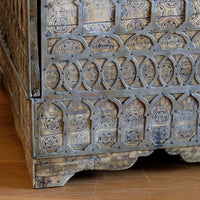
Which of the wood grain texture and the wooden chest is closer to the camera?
the wooden chest

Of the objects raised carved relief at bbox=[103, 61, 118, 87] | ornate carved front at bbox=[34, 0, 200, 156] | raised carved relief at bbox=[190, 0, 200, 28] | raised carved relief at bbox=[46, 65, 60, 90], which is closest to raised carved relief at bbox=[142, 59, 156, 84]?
ornate carved front at bbox=[34, 0, 200, 156]

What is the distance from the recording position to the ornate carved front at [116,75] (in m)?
1.95

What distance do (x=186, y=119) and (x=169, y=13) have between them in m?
0.42

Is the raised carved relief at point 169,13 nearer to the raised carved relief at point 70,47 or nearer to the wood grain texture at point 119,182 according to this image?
the raised carved relief at point 70,47

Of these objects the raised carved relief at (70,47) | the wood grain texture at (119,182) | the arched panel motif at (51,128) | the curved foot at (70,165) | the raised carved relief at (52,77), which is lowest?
the wood grain texture at (119,182)

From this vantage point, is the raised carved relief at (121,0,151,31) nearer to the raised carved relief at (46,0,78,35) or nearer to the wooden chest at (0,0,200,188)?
the wooden chest at (0,0,200,188)

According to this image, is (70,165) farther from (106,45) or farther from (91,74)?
(106,45)

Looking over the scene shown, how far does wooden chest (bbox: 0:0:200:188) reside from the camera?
1944 mm

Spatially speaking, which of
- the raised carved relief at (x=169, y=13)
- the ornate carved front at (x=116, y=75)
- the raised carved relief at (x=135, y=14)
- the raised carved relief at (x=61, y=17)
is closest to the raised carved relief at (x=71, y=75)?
the ornate carved front at (x=116, y=75)

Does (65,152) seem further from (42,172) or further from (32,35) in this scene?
(32,35)

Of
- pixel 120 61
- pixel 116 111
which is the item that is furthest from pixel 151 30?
pixel 116 111

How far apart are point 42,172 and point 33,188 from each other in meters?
0.08

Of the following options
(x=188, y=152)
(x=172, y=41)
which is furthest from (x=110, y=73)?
(x=188, y=152)

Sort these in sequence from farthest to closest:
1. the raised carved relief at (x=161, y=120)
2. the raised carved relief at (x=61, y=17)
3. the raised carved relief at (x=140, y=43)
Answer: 1. the raised carved relief at (x=161, y=120)
2. the raised carved relief at (x=140, y=43)
3. the raised carved relief at (x=61, y=17)
